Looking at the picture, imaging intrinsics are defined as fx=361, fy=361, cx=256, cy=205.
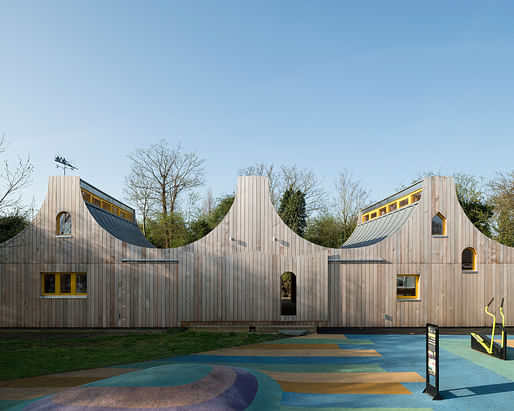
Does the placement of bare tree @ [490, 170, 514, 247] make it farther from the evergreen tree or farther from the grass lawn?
the grass lawn

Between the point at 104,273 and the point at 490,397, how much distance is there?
38.8 feet

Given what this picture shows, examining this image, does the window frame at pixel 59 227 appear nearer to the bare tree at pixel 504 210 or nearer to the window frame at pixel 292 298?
the window frame at pixel 292 298

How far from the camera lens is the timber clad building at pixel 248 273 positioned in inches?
503

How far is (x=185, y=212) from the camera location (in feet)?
96.2

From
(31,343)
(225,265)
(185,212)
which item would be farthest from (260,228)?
(185,212)

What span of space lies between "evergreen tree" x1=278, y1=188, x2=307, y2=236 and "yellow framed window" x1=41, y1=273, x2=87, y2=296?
17377 millimetres

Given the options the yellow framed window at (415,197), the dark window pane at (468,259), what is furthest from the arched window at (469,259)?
the yellow framed window at (415,197)

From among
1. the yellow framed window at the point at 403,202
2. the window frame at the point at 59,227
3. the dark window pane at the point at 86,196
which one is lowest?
the window frame at the point at 59,227

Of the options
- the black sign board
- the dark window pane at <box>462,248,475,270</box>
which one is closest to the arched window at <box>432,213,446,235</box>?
the dark window pane at <box>462,248,475,270</box>

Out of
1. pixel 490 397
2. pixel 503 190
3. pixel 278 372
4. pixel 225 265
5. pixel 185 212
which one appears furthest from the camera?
pixel 185 212

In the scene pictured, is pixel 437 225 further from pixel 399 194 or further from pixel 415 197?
pixel 399 194

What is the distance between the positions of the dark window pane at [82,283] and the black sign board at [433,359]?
1160 centimetres

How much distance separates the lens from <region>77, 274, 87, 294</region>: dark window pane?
13.4 m

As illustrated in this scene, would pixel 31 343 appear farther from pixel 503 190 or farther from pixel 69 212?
pixel 503 190
